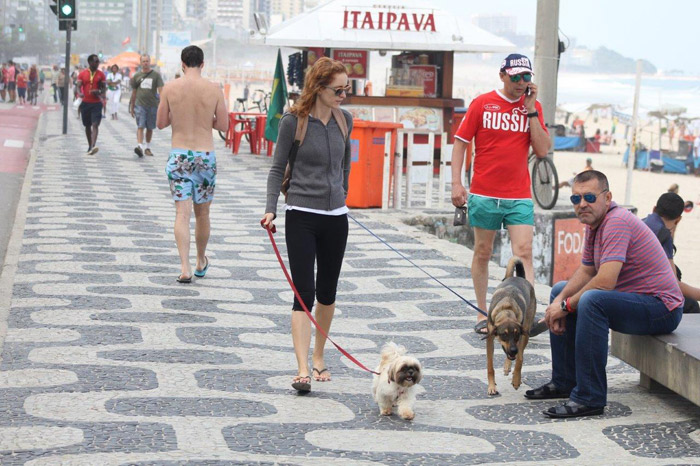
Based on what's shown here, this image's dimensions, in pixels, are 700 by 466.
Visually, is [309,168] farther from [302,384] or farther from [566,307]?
[566,307]

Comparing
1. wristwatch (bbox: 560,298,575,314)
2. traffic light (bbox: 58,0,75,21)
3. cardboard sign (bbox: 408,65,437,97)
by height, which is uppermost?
traffic light (bbox: 58,0,75,21)

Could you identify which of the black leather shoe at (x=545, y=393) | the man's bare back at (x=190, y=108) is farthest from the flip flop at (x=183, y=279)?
the black leather shoe at (x=545, y=393)

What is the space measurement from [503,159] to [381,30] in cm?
1289

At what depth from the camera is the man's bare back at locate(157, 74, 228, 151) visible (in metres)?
8.70

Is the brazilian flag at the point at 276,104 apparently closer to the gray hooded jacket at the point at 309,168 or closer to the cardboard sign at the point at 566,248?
the cardboard sign at the point at 566,248

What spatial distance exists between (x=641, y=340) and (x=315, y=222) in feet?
6.08

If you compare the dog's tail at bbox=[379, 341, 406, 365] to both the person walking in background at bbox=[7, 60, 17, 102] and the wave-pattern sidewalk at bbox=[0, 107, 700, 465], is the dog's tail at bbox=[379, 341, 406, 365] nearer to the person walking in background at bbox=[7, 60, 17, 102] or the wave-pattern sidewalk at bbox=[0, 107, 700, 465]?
the wave-pattern sidewalk at bbox=[0, 107, 700, 465]

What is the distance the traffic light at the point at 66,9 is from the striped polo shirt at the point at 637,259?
66.5 feet

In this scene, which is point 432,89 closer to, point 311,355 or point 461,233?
→ point 461,233

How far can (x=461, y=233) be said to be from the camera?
1366 cm

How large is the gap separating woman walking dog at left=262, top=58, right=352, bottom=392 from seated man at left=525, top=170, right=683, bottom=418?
4.06ft

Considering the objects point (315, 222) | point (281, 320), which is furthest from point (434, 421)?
point (281, 320)

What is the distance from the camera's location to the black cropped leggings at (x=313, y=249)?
5.96 meters

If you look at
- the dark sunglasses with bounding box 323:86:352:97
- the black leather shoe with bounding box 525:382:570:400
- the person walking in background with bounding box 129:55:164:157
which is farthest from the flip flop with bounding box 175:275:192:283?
the person walking in background with bounding box 129:55:164:157
